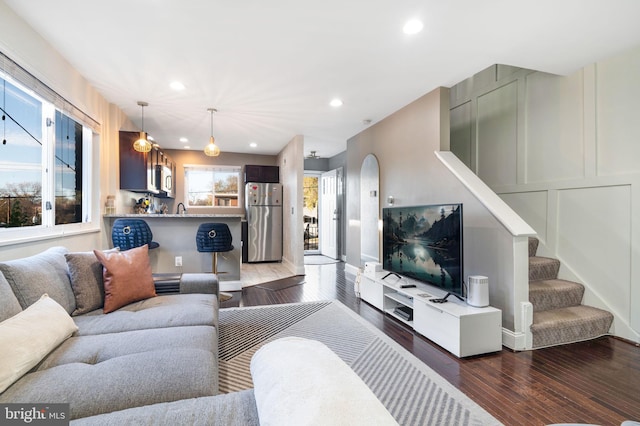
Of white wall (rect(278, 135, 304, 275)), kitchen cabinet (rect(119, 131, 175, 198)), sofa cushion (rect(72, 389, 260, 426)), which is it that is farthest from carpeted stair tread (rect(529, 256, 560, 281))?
kitchen cabinet (rect(119, 131, 175, 198))

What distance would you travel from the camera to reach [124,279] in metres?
2.16

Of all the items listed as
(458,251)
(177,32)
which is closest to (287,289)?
(458,251)

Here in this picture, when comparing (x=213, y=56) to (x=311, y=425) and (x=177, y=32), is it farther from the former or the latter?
(x=311, y=425)

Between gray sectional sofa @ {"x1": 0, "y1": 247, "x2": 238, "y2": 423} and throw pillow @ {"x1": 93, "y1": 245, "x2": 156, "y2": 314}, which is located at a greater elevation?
throw pillow @ {"x1": 93, "y1": 245, "x2": 156, "y2": 314}

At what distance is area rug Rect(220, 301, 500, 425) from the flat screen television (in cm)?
73

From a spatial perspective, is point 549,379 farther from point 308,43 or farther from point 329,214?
point 329,214

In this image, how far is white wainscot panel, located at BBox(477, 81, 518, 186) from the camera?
365 centimetres

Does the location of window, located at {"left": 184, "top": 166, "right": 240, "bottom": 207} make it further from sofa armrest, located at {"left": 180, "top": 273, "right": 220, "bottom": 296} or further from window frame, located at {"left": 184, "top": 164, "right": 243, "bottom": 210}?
sofa armrest, located at {"left": 180, "top": 273, "right": 220, "bottom": 296}

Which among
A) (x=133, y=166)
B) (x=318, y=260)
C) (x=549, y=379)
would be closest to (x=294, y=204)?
(x=318, y=260)

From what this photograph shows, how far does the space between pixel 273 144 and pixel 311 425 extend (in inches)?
237

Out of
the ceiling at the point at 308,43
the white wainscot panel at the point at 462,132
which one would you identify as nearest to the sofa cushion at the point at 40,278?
the ceiling at the point at 308,43

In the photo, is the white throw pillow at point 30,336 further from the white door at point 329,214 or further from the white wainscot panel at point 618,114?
the white door at point 329,214

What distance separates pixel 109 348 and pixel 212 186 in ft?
20.1

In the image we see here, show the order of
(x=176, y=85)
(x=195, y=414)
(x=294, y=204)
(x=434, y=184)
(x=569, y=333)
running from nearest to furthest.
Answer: (x=195, y=414) < (x=569, y=333) < (x=176, y=85) < (x=434, y=184) < (x=294, y=204)
